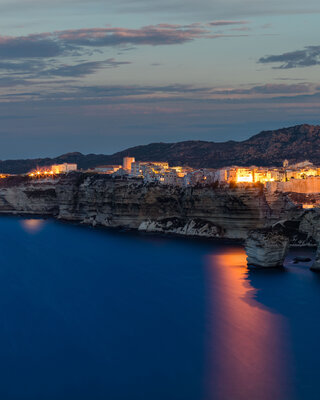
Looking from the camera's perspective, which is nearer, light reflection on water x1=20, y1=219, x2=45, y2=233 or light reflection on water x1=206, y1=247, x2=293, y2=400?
light reflection on water x1=206, y1=247, x2=293, y2=400

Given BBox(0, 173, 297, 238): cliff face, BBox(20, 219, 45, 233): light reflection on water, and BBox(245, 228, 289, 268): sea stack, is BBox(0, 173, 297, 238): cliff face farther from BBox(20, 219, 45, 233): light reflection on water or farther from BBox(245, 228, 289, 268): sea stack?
BBox(245, 228, 289, 268): sea stack

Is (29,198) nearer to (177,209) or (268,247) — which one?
(177,209)

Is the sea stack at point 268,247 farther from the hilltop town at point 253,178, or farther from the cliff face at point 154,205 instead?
the hilltop town at point 253,178

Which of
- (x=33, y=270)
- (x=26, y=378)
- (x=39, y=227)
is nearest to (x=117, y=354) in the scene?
(x=26, y=378)

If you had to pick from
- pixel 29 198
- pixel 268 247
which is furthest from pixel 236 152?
pixel 268 247

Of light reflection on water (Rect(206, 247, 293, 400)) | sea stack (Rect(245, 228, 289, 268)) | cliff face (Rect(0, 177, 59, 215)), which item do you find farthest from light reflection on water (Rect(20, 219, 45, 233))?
light reflection on water (Rect(206, 247, 293, 400))
